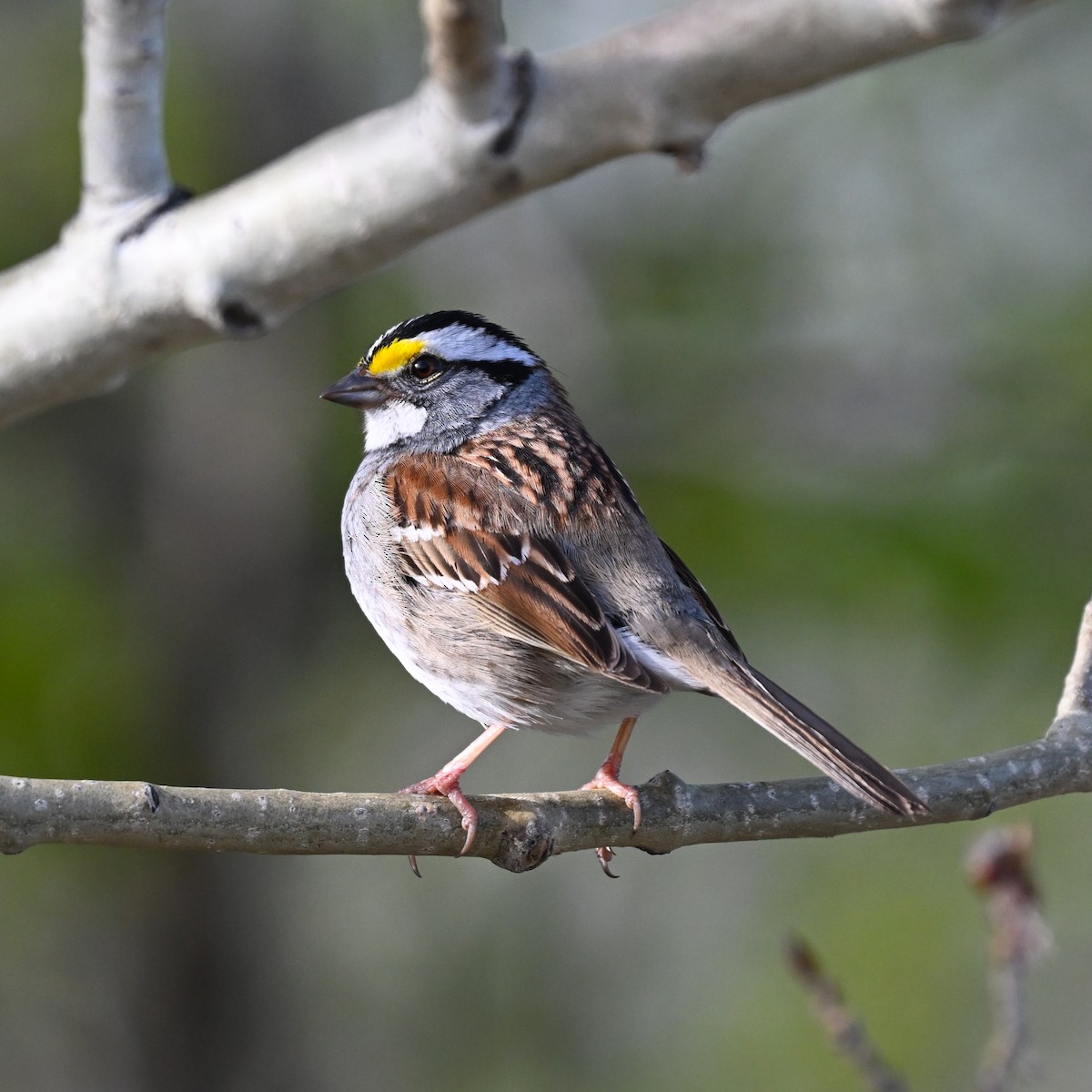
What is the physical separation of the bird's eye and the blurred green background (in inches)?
87.1

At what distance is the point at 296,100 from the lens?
7.07 meters

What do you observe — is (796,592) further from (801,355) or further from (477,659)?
(477,659)

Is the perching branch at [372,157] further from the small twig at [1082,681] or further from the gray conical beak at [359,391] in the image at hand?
the small twig at [1082,681]

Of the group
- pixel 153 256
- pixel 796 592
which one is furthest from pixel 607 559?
pixel 796 592

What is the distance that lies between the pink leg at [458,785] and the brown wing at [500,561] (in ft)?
0.90

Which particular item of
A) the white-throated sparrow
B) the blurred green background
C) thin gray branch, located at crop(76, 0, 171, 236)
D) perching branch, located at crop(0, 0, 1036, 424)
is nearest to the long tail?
the white-throated sparrow

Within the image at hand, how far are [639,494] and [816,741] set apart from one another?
3.29 m

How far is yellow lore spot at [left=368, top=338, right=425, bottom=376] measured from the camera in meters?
3.77

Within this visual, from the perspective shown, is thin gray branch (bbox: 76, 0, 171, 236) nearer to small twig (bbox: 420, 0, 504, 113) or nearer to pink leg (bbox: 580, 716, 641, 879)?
small twig (bbox: 420, 0, 504, 113)

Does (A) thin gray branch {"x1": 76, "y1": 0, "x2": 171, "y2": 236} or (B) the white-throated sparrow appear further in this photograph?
(B) the white-throated sparrow

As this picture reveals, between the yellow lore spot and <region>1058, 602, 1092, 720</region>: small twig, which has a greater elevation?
the yellow lore spot

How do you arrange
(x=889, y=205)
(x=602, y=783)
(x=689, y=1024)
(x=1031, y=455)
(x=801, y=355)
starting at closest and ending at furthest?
(x=602, y=783)
(x=1031, y=455)
(x=801, y=355)
(x=889, y=205)
(x=689, y=1024)

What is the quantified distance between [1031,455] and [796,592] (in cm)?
104

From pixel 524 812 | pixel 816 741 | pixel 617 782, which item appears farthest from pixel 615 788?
pixel 816 741
